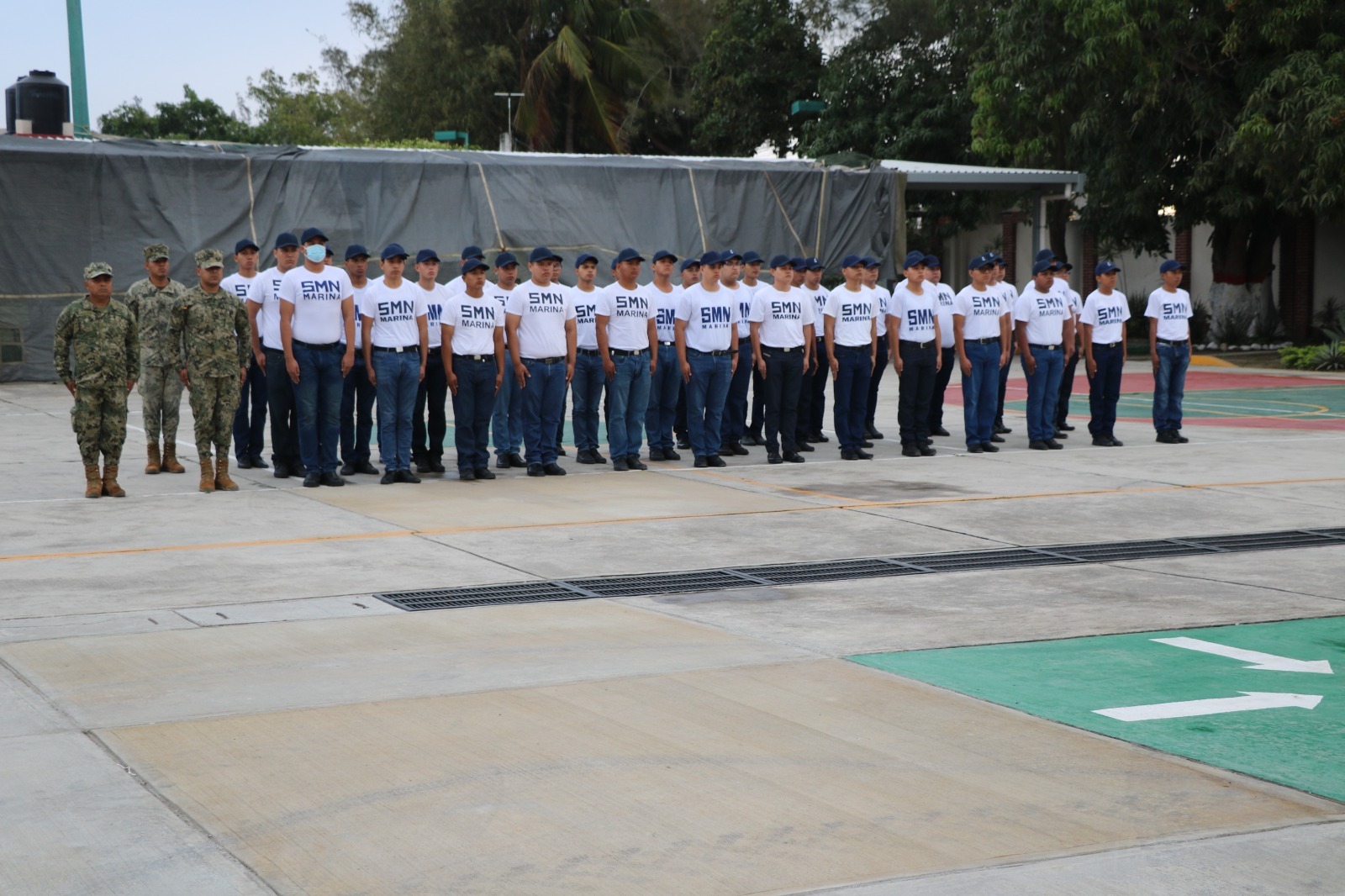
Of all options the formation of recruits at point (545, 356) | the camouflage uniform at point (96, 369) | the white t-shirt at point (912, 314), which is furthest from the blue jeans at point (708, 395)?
the camouflage uniform at point (96, 369)

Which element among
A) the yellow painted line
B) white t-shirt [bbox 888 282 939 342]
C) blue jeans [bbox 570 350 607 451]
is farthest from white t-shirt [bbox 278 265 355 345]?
white t-shirt [bbox 888 282 939 342]

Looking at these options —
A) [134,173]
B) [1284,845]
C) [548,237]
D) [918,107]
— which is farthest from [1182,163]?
[1284,845]

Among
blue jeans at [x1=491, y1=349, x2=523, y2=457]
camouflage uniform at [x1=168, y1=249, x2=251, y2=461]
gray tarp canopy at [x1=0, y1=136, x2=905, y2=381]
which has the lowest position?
blue jeans at [x1=491, y1=349, x2=523, y2=457]

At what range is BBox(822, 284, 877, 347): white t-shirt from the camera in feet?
49.7

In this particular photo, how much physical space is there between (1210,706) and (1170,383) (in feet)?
34.9

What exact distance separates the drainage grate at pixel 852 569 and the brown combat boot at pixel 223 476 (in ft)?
15.0

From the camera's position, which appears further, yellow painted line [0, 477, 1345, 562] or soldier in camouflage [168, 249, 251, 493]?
soldier in camouflage [168, 249, 251, 493]

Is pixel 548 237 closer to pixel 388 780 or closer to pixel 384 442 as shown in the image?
pixel 384 442

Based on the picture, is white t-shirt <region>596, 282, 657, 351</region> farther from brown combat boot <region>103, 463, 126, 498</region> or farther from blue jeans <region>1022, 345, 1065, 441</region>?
brown combat boot <region>103, 463, 126, 498</region>

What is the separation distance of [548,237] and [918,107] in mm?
17813

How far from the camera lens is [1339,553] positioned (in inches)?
387

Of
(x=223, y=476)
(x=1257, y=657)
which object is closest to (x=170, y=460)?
(x=223, y=476)

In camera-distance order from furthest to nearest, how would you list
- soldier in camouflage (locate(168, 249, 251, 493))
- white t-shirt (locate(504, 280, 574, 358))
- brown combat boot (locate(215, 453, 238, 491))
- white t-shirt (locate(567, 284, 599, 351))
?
white t-shirt (locate(567, 284, 599, 351)) < white t-shirt (locate(504, 280, 574, 358)) < brown combat boot (locate(215, 453, 238, 491)) < soldier in camouflage (locate(168, 249, 251, 493))

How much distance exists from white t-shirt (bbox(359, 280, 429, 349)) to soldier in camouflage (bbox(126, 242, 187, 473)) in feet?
6.25
